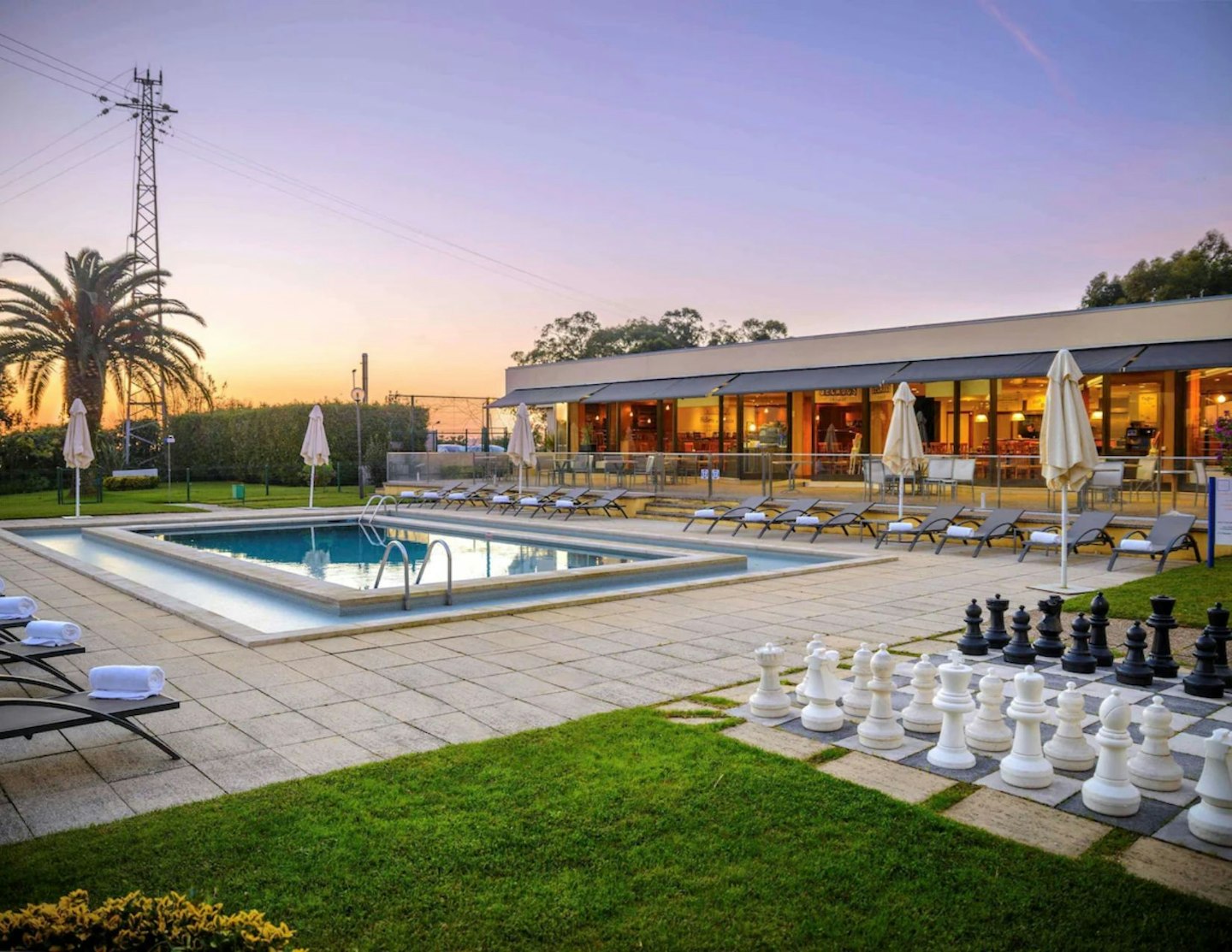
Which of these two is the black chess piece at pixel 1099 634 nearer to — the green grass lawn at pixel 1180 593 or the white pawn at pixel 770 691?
the green grass lawn at pixel 1180 593

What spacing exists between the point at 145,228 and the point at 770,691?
33.6 m

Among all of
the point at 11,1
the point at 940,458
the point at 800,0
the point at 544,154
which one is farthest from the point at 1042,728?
the point at 544,154

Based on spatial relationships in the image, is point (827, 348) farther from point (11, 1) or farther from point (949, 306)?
point (11, 1)

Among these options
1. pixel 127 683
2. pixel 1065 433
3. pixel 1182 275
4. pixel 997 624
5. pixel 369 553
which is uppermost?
pixel 1182 275

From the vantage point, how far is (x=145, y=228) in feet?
104

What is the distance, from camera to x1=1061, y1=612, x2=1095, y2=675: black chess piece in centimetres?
592

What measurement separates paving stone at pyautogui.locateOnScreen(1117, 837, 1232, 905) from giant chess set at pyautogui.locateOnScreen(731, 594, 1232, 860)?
0.35 feet

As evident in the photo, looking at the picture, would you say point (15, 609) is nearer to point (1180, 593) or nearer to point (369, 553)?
point (369, 553)

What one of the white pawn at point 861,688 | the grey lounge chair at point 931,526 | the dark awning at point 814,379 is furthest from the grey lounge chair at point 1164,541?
the dark awning at point 814,379

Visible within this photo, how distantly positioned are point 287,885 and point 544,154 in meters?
22.4

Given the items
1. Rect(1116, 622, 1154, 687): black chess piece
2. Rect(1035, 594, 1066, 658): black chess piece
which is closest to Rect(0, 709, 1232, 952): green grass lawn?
Rect(1116, 622, 1154, 687): black chess piece

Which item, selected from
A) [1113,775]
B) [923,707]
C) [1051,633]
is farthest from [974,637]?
[1113,775]

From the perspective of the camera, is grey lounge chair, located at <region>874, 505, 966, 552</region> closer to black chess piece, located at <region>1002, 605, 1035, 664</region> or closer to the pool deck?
the pool deck

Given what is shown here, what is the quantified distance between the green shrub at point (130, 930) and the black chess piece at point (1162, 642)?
5645mm
